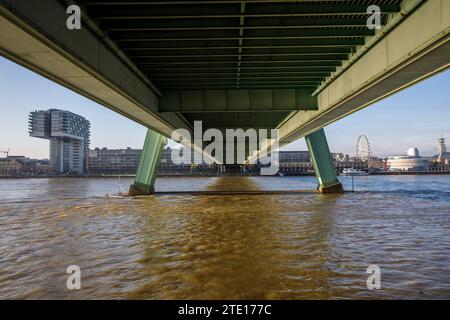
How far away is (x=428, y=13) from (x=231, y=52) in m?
7.50

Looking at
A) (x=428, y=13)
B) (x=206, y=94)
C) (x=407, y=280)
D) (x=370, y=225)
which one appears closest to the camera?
(x=407, y=280)

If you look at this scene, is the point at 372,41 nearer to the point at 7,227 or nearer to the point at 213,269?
the point at 213,269

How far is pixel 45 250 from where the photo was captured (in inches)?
471

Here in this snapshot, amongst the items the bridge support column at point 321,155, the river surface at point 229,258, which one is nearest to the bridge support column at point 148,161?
the bridge support column at point 321,155

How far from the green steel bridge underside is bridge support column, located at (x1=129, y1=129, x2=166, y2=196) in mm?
13209

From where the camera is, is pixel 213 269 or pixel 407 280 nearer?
pixel 407 280

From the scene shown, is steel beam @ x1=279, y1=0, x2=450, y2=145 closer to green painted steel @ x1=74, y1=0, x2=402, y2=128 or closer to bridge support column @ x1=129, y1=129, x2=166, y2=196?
green painted steel @ x1=74, y1=0, x2=402, y2=128

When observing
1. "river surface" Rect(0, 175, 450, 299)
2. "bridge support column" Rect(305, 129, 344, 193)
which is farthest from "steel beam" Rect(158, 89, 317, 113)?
"bridge support column" Rect(305, 129, 344, 193)

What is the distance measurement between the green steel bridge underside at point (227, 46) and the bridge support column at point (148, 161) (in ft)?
43.3

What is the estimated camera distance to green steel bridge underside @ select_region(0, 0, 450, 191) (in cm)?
997

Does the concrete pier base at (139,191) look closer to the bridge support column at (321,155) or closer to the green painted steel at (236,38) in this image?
the bridge support column at (321,155)

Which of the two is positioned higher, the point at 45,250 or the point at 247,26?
the point at 247,26
